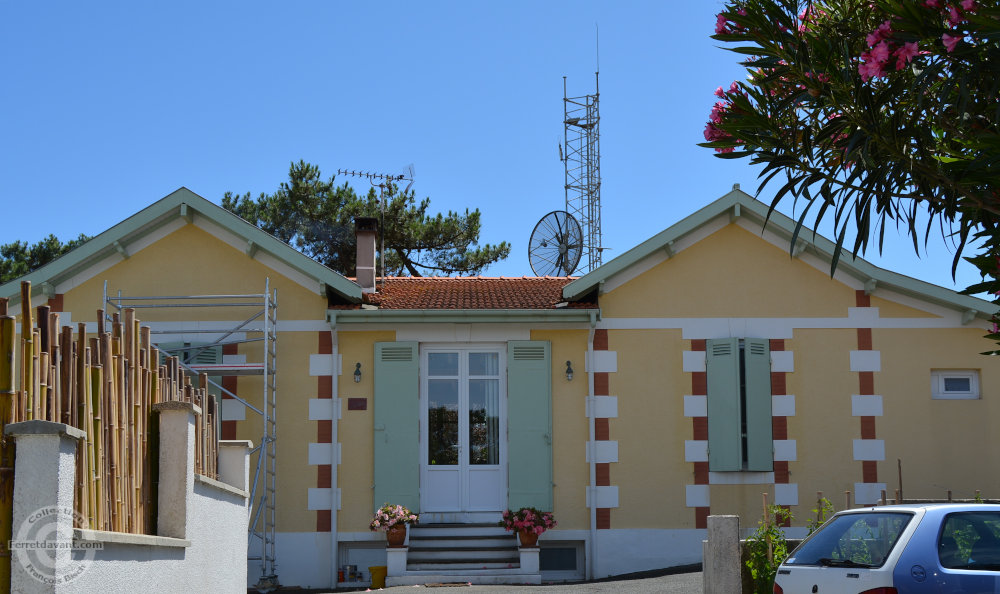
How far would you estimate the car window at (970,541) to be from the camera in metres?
6.86

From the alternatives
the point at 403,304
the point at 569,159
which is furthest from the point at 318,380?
the point at 569,159

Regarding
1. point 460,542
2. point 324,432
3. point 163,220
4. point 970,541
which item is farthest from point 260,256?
point 970,541

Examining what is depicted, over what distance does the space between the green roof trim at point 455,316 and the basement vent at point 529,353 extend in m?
0.37

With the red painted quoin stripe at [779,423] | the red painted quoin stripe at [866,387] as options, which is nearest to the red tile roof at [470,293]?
the red painted quoin stripe at [779,423]

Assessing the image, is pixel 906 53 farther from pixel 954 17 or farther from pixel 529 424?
pixel 529 424

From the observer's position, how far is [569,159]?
25.2 meters

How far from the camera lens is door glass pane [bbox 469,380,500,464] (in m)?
15.2

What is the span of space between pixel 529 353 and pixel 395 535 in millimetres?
3022

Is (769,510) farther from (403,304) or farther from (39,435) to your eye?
(39,435)

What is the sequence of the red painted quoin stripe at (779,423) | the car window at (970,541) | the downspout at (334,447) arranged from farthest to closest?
the red painted quoin stripe at (779,423) → the downspout at (334,447) → the car window at (970,541)

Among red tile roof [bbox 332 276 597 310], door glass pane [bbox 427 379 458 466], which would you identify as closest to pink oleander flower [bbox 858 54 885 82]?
red tile roof [bbox 332 276 597 310]

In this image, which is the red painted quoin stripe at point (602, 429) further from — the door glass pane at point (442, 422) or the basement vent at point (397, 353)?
the basement vent at point (397, 353)

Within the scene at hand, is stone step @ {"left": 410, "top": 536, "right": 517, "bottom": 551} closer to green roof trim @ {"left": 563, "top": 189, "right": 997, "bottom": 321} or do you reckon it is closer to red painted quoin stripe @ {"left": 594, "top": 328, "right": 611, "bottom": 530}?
red painted quoin stripe @ {"left": 594, "top": 328, "right": 611, "bottom": 530}

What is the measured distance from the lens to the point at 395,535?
14172 mm
